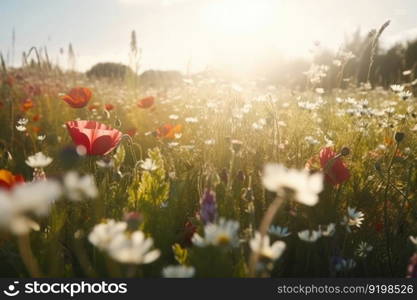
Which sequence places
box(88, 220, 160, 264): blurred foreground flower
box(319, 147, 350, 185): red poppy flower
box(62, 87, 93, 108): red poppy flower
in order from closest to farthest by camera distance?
1. box(88, 220, 160, 264): blurred foreground flower
2. box(319, 147, 350, 185): red poppy flower
3. box(62, 87, 93, 108): red poppy flower

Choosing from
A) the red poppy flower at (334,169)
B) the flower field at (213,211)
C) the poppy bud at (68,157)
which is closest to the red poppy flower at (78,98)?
the flower field at (213,211)

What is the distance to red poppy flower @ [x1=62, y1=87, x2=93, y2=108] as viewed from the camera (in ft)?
8.34

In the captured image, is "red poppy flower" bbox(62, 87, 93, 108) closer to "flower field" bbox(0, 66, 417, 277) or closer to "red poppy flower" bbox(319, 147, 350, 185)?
"flower field" bbox(0, 66, 417, 277)

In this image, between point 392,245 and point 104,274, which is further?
point 392,245

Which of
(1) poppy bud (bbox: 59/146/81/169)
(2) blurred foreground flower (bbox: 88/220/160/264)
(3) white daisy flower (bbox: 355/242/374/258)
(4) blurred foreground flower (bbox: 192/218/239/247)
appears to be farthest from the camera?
(3) white daisy flower (bbox: 355/242/374/258)

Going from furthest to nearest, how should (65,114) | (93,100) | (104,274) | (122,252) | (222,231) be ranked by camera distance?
(93,100) < (65,114) < (104,274) < (222,231) < (122,252)

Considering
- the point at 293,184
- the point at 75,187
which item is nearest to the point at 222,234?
the point at 293,184

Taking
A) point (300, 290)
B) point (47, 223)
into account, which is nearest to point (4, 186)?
point (47, 223)

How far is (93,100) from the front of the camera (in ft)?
18.1

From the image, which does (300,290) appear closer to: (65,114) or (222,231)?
(222,231)

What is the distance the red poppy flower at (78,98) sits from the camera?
2.54 meters

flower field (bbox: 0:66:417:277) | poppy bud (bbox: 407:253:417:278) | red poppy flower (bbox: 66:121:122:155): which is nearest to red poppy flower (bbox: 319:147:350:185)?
flower field (bbox: 0:66:417:277)

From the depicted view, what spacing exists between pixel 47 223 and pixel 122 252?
103 centimetres

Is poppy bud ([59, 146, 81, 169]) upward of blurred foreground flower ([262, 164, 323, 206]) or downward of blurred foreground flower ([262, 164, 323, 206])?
upward
